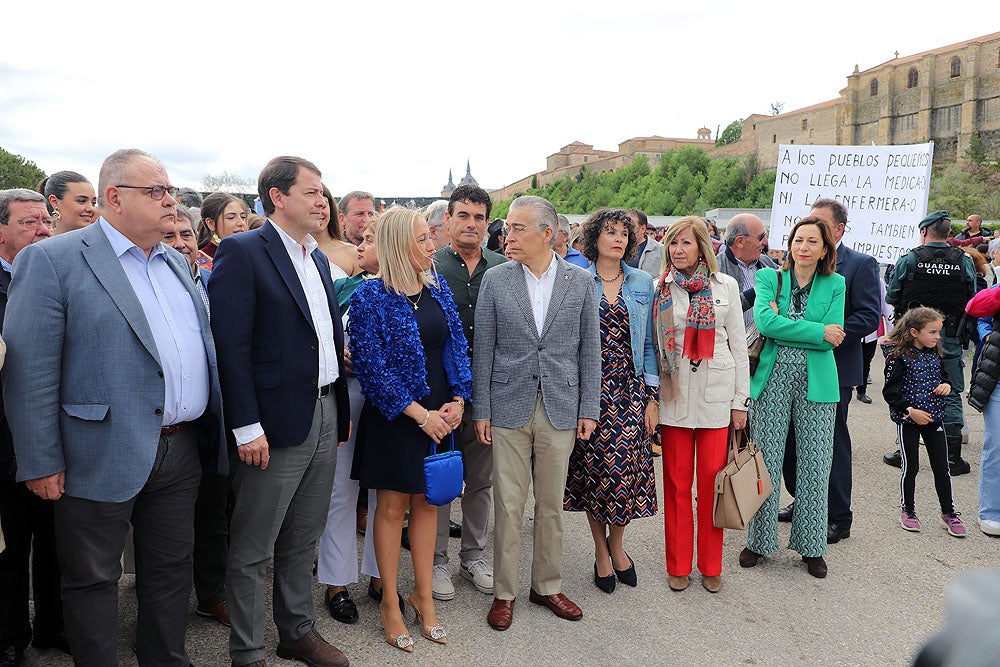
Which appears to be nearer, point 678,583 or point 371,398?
point 371,398

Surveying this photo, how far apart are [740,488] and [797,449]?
74 centimetres

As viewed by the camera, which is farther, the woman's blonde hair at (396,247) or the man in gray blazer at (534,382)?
the man in gray blazer at (534,382)

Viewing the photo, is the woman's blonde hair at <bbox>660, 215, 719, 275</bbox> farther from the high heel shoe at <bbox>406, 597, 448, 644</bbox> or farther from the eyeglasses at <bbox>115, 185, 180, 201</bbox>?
the eyeglasses at <bbox>115, 185, 180, 201</bbox>

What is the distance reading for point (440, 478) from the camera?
3.20m

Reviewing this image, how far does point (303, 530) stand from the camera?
10.2 ft

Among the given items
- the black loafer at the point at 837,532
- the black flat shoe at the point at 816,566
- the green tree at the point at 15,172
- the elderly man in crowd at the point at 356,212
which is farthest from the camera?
the green tree at the point at 15,172

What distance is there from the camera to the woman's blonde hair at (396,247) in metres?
3.21

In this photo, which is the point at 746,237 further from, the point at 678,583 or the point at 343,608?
the point at 343,608

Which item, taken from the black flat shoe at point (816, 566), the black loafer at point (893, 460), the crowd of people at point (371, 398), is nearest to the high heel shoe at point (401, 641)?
the crowd of people at point (371, 398)

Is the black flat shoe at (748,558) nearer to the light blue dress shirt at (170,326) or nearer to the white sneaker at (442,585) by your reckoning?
the white sneaker at (442,585)

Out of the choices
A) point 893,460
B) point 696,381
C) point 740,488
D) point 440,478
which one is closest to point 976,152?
point 893,460

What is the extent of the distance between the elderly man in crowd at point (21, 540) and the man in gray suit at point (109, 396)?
1.69 ft

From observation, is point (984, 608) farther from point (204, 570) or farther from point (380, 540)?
point (204, 570)

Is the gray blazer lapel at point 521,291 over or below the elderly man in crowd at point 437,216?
below
